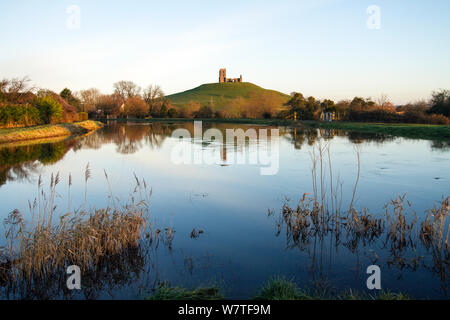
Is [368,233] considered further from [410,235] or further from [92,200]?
[92,200]

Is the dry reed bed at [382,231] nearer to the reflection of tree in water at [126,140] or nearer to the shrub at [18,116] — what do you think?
the reflection of tree in water at [126,140]

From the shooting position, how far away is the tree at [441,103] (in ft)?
118

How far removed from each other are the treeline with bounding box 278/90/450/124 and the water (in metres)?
23.1

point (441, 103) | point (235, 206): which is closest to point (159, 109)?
point (441, 103)

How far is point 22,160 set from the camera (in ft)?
49.6

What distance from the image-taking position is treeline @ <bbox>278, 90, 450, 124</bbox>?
36.6m

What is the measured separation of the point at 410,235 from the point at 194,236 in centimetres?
443

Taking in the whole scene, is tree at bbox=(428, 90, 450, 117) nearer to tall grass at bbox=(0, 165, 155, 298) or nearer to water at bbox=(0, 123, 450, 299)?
water at bbox=(0, 123, 450, 299)

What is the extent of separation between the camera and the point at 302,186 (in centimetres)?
1076

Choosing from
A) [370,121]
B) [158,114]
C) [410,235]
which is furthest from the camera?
[158,114]

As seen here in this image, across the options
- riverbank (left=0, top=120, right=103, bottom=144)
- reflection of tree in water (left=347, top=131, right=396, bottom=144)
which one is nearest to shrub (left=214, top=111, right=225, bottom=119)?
riverbank (left=0, top=120, right=103, bottom=144)

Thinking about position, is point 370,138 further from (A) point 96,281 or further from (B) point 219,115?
(B) point 219,115
